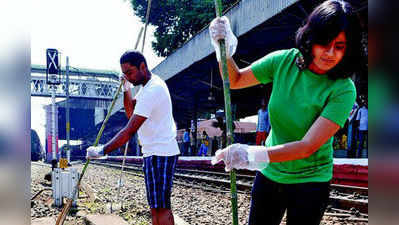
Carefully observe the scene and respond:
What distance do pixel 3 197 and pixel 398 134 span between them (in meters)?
1.05

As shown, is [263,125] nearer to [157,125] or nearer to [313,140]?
[157,125]

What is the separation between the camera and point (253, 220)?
1.89m

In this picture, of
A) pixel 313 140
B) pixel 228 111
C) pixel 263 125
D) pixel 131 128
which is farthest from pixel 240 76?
pixel 263 125

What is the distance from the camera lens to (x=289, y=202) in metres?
1.73

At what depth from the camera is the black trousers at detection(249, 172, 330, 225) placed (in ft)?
5.39

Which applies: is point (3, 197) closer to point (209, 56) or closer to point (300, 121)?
point (300, 121)

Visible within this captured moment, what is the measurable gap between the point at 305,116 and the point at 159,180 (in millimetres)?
1617

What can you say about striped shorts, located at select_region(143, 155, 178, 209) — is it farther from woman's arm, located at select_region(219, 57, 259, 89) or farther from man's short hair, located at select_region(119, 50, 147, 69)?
woman's arm, located at select_region(219, 57, 259, 89)

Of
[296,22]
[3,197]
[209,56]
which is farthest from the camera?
[209,56]

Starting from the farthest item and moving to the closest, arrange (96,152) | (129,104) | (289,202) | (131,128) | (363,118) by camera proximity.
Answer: (363,118) < (129,104) < (96,152) < (131,128) < (289,202)

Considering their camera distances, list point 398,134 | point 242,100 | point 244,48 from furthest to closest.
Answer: point 242,100
point 244,48
point 398,134

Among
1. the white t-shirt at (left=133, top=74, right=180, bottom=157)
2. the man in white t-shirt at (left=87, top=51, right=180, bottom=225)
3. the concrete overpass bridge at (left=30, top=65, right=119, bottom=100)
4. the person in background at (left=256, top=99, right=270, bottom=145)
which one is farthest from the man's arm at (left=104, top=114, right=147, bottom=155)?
the concrete overpass bridge at (left=30, top=65, right=119, bottom=100)

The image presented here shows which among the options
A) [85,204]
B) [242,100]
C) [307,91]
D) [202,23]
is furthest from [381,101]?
[202,23]

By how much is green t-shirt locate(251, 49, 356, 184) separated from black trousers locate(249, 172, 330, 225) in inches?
1.6
